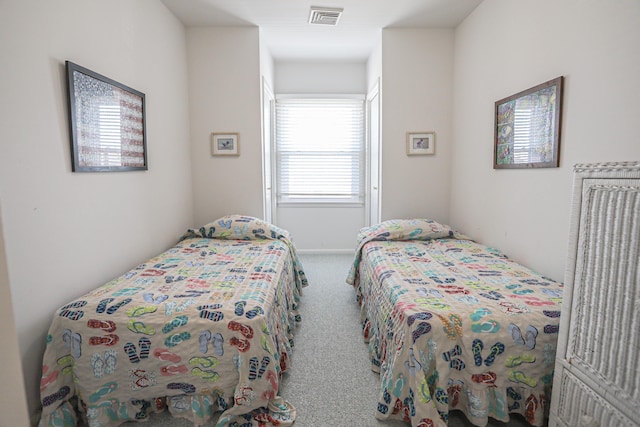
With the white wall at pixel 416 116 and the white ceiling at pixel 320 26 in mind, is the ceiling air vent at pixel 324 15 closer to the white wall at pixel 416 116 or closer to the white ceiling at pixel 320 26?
the white ceiling at pixel 320 26

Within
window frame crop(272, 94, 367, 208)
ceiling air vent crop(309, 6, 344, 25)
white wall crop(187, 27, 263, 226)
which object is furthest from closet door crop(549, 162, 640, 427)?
window frame crop(272, 94, 367, 208)

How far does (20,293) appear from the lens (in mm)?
1569

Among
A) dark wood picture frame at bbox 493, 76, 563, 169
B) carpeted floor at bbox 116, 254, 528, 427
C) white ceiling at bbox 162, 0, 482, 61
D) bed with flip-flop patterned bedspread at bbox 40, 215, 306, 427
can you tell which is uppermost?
white ceiling at bbox 162, 0, 482, 61

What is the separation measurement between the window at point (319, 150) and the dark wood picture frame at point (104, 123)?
234cm

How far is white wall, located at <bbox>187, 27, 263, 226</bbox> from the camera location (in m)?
3.56

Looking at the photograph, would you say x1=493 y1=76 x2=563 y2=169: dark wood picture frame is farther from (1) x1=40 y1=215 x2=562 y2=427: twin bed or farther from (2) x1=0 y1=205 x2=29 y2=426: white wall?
(2) x1=0 y1=205 x2=29 y2=426: white wall

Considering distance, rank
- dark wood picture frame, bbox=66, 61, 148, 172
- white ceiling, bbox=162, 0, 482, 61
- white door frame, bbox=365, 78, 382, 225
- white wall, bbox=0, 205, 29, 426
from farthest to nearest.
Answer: white door frame, bbox=365, 78, 382, 225, white ceiling, bbox=162, 0, 482, 61, dark wood picture frame, bbox=66, 61, 148, 172, white wall, bbox=0, 205, 29, 426

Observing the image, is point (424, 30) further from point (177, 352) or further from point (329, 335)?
point (177, 352)

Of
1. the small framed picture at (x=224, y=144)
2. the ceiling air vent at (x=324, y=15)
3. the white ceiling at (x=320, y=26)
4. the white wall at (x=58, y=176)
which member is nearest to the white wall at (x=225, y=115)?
the small framed picture at (x=224, y=144)

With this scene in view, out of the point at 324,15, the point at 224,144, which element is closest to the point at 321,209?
the point at 224,144

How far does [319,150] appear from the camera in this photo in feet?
15.9

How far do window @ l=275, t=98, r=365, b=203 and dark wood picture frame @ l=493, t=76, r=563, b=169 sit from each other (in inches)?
89.6

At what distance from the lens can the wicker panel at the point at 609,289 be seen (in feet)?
3.82

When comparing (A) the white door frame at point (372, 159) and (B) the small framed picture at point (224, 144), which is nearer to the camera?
(B) the small framed picture at point (224, 144)
